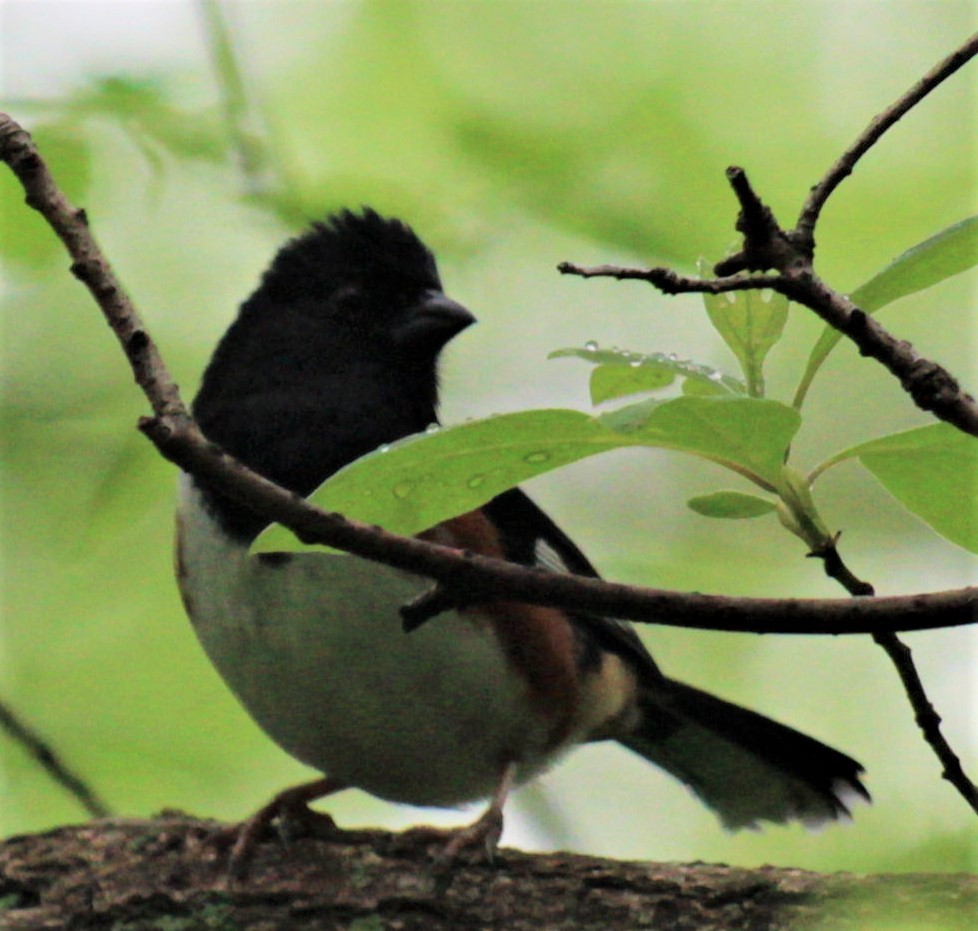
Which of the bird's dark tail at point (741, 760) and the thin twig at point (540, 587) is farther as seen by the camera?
the bird's dark tail at point (741, 760)

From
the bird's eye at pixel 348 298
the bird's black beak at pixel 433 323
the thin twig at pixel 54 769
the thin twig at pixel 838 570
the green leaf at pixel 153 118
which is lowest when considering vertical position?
the thin twig at pixel 838 570

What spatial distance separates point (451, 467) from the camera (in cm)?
123

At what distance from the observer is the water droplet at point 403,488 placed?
4.03ft

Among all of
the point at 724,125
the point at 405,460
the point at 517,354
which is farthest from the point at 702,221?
the point at 405,460

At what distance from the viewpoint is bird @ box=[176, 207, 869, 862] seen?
2.63m

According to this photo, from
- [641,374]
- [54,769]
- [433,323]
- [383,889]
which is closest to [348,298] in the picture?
[433,323]

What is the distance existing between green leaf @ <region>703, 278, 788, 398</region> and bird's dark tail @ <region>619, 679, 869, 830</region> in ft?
5.98

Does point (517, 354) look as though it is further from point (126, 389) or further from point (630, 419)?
point (630, 419)

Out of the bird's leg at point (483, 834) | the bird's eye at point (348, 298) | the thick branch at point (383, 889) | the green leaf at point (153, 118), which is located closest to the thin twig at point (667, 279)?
the thick branch at point (383, 889)

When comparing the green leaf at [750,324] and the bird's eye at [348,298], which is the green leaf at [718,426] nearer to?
the green leaf at [750,324]

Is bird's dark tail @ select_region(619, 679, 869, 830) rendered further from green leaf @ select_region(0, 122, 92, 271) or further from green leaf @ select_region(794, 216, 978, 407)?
green leaf @ select_region(794, 216, 978, 407)

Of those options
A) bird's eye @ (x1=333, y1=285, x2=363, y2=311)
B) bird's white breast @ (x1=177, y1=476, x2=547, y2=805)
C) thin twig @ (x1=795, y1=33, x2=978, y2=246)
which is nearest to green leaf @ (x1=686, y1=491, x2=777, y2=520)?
thin twig @ (x1=795, y1=33, x2=978, y2=246)

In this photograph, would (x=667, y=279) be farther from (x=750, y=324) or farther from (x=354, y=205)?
(x=354, y=205)

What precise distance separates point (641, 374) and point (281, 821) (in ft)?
4.64
